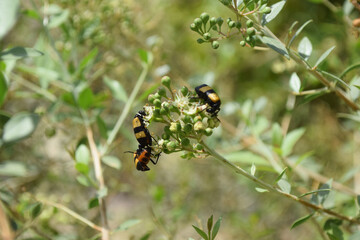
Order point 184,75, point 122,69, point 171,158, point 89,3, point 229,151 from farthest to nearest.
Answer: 1. point 171,158
2. point 184,75
3. point 122,69
4. point 89,3
5. point 229,151

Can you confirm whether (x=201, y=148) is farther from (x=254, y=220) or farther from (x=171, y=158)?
(x=171, y=158)

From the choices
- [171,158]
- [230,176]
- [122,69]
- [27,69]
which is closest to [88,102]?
[27,69]

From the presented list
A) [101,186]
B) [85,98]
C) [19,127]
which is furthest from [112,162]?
[19,127]

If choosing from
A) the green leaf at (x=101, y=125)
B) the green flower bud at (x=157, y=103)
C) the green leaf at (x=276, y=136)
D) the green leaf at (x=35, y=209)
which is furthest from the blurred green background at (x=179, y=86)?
the green flower bud at (x=157, y=103)

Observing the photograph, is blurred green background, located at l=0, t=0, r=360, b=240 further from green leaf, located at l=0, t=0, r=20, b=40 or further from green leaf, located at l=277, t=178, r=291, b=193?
green leaf, located at l=0, t=0, r=20, b=40

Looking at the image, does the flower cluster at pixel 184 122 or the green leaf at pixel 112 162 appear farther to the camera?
the green leaf at pixel 112 162

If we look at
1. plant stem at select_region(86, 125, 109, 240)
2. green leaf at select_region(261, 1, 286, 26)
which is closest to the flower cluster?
green leaf at select_region(261, 1, 286, 26)

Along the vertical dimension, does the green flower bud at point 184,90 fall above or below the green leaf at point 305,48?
below

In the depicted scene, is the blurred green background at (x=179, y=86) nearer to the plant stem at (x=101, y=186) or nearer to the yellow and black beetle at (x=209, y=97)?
the plant stem at (x=101, y=186)
